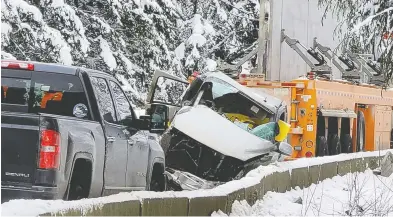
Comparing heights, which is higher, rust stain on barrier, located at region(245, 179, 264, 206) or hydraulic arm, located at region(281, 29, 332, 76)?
hydraulic arm, located at region(281, 29, 332, 76)

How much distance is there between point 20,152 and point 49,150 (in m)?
0.24

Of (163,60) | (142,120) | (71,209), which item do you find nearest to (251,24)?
(163,60)

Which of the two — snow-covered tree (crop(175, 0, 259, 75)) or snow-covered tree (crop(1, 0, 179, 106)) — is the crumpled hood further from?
snow-covered tree (crop(175, 0, 259, 75))

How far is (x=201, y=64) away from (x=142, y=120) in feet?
69.4

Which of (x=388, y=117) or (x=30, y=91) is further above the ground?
(x=30, y=91)

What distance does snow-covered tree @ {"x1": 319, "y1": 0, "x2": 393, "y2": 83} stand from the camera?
10180mm

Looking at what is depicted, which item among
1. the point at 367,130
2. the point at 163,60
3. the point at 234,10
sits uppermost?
the point at 234,10

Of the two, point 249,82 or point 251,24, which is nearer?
point 249,82

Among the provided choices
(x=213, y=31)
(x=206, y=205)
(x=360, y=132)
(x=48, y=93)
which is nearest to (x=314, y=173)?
(x=206, y=205)

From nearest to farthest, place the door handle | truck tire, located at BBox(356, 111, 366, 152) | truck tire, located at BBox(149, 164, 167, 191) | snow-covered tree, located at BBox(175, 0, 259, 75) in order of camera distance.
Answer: the door handle → truck tire, located at BBox(149, 164, 167, 191) → truck tire, located at BBox(356, 111, 366, 152) → snow-covered tree, located at BBox(175, 0, 259, 75)

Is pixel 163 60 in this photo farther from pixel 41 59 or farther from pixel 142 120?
pixel 142 120

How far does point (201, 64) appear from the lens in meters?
29.4

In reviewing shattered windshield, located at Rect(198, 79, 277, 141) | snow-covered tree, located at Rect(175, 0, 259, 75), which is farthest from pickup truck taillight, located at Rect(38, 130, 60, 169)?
snow-covered tree, located at Rect(175, 0, 259, 75)

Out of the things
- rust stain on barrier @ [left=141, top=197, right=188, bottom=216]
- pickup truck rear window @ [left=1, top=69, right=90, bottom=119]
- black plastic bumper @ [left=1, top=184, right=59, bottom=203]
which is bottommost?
rust stain on barrier @ [left=141, top=197, right=188, bottom=216]
